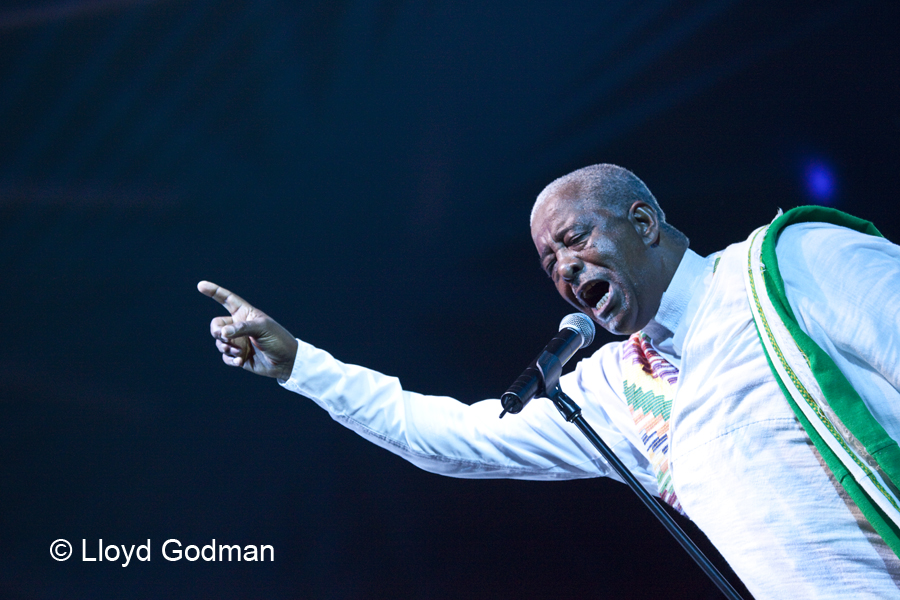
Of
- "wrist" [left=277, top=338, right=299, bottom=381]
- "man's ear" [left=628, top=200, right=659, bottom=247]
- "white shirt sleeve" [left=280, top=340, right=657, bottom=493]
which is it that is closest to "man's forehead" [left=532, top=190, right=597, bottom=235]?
"man's ear" [left=628, top=200, right=659, bottom=247]

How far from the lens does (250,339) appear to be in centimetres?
185

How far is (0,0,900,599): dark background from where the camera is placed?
227 cm

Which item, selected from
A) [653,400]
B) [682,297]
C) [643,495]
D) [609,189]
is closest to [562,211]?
[609,189]

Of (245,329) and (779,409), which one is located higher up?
(245,329)

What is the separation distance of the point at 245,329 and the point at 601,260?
3.11ft

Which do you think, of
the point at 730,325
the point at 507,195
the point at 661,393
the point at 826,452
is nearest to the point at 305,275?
the point at 507,195

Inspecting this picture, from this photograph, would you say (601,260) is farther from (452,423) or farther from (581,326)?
(452,423)

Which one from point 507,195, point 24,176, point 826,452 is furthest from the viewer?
point 507,195

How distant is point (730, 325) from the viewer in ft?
4.66

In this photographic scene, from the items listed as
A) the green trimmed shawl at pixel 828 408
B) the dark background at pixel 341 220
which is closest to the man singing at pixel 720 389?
the green trimmed shawl at pixel 828 408

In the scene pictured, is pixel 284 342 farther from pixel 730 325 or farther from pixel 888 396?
pixel 888 396

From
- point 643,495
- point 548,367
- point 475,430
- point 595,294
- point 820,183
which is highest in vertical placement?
point 820,183

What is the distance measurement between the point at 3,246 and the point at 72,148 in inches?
15.9

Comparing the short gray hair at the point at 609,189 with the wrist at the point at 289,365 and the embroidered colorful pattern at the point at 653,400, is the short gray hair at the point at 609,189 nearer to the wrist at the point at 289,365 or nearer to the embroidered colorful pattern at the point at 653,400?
the embroidered colorful pattern at the point at 653,400
